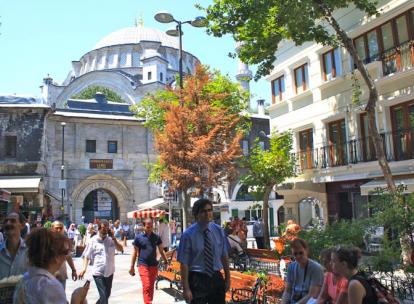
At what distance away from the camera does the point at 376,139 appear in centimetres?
1138

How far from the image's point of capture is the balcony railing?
14.4m

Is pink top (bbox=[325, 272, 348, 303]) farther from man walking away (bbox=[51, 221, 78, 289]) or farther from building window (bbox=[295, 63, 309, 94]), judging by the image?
building window (bbox=[295, 63, 309, 94])

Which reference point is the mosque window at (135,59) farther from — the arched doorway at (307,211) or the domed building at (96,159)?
the arched doorway at (307,211)

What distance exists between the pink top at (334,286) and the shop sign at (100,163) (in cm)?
3376

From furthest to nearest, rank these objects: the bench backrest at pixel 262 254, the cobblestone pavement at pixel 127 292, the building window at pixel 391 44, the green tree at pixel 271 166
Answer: the green tree at pixel 271 166 < the building window at pixel 391 44 < the bench backrest at pixel 262 254 < the cobblestone pavement at pixel 127 292

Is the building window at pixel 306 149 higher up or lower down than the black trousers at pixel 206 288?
higher up

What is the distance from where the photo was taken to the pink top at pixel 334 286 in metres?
4.57

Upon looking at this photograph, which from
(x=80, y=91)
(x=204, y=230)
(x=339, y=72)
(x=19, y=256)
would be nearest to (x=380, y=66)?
(x=339, y=72)

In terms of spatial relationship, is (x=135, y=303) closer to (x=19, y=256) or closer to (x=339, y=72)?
(x=19, y=256)

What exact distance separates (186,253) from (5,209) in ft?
74.5

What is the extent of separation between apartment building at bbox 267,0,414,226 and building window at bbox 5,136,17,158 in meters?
19.3

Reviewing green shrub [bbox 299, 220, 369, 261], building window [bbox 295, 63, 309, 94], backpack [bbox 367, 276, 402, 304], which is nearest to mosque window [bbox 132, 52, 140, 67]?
building window [bbox 295, 63, 309, 94]

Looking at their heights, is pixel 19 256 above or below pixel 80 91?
below

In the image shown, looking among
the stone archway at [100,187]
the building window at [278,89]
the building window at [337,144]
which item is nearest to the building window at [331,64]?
the building window at [337,144]
